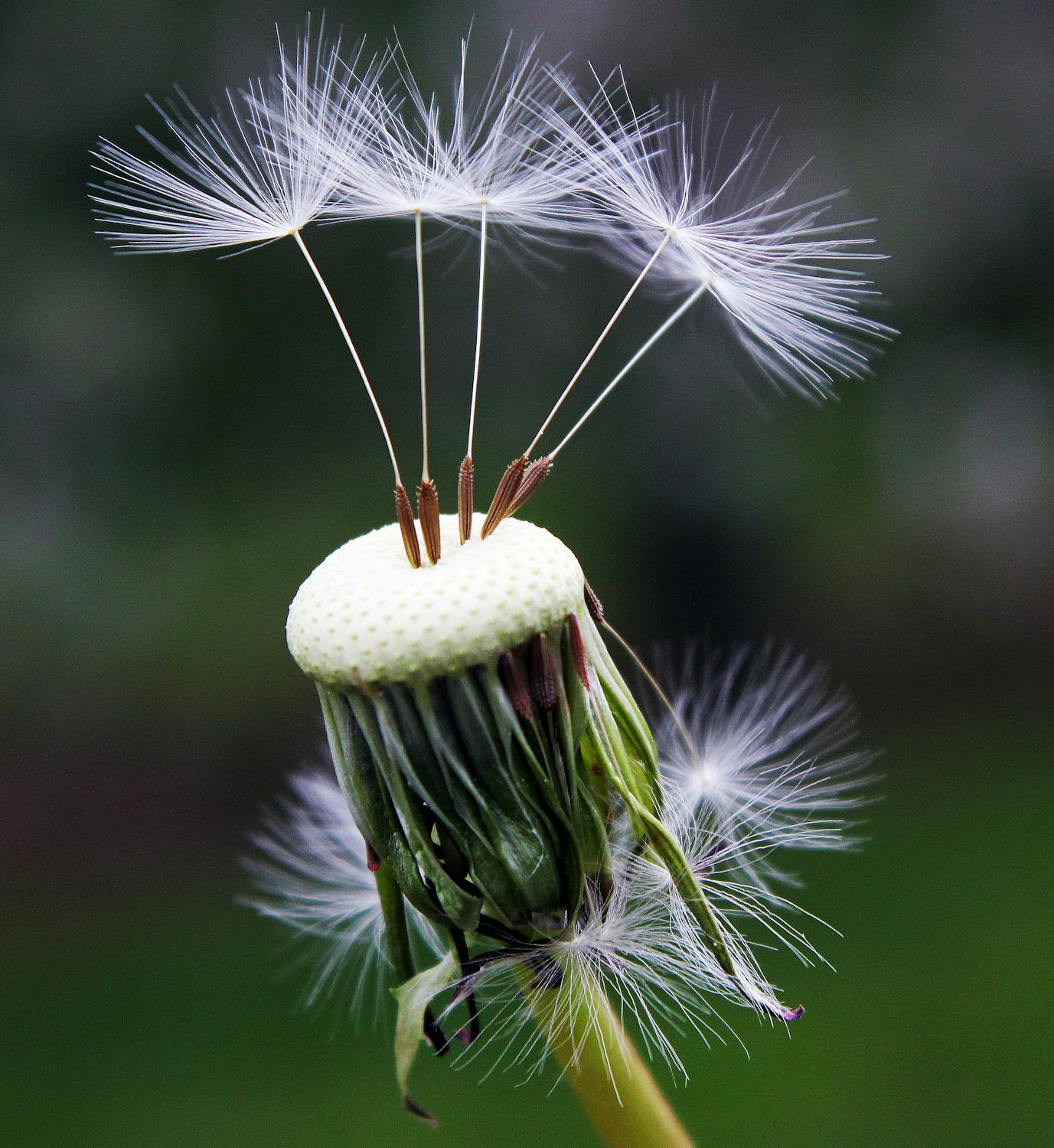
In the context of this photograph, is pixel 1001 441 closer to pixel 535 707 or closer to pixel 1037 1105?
pixel 1037 1105

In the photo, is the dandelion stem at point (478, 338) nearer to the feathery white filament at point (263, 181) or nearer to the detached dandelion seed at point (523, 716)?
the detached dandelion seed at point (523, 716)

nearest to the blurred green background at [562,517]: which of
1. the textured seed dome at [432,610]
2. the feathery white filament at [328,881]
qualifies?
the feathery white filament at [328,881]

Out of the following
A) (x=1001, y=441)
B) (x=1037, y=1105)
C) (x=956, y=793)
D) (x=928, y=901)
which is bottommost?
(x=1037, y=1105)

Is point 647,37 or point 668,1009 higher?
point 647,37

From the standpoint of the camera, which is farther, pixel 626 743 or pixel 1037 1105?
pixel 1037 1105

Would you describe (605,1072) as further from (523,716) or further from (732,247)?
A: (732,247)

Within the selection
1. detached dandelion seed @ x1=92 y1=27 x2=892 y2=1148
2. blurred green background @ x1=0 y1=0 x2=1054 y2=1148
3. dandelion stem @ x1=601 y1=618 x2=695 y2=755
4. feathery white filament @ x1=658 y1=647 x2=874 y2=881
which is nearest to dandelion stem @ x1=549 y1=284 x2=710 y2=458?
detached dandelion seed @ x1=92 y1=27 x2=892 y2=1148

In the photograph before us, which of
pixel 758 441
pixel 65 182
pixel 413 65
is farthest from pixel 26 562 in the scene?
pixel 758 441

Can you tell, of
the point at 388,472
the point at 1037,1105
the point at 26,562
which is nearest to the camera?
the point at 1037,1105

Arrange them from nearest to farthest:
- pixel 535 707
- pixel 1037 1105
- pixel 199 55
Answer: pixel 535 707
pixel 1037 1105
pixel 199 55
